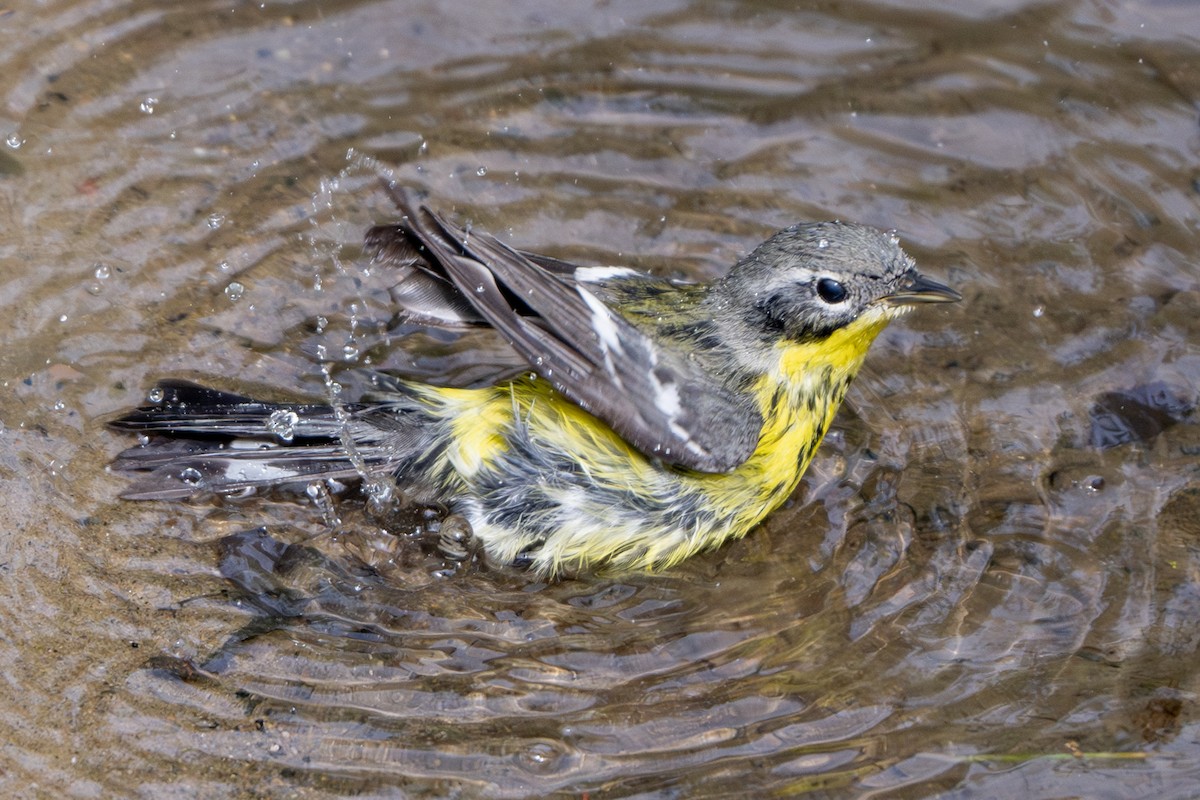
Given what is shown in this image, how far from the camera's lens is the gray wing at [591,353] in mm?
4195

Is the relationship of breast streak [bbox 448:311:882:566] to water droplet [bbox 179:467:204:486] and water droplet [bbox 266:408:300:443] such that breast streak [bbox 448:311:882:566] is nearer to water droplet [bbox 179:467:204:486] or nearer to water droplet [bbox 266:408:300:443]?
water droplet [bbox 266:408:300:443]

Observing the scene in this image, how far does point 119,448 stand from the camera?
4645 millimetres

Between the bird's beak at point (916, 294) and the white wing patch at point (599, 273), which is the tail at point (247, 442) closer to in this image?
the white wing patch at point (599, 273)

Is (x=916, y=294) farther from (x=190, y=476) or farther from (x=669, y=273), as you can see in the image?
(x=190, y=476)

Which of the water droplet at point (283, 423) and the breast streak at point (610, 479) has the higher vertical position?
the water droplet at point (283, 423)

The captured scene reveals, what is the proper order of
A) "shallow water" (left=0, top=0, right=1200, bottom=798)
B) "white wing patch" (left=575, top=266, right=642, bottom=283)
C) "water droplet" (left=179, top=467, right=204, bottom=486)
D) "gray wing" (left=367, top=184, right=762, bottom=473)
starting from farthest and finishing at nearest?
"white wing patch" (left=575, top=266, right=642, bottom=283) < "water droplet" (left=179, top=467, right=204, bottom=486) < "gray wing" (left=367, top=184, right=762, bottom=473) < "shallow water" (left=0, top=0, right=1200, bottom=798)

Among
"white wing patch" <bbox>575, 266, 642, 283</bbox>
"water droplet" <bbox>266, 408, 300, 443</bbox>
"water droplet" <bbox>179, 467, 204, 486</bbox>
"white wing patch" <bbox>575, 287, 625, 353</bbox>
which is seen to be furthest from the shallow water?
"white wing patch" <bbox>575, 287, 625, 353</bbox>

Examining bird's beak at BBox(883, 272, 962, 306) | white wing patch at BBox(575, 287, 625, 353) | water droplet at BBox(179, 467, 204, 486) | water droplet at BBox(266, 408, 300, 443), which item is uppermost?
white wing patch at BBox(575, 287, 625, 353)

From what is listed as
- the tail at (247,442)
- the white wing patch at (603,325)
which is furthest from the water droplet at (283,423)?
the white wing patch at (603,325)

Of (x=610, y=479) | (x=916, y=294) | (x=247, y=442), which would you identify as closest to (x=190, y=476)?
(x=247, y=442)

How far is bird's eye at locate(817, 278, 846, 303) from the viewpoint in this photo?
175 inches

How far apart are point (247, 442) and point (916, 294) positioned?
254cm

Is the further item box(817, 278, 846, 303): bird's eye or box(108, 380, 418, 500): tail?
box(108, 380, 418, 500): tail

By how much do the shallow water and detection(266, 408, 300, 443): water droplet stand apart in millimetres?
268
